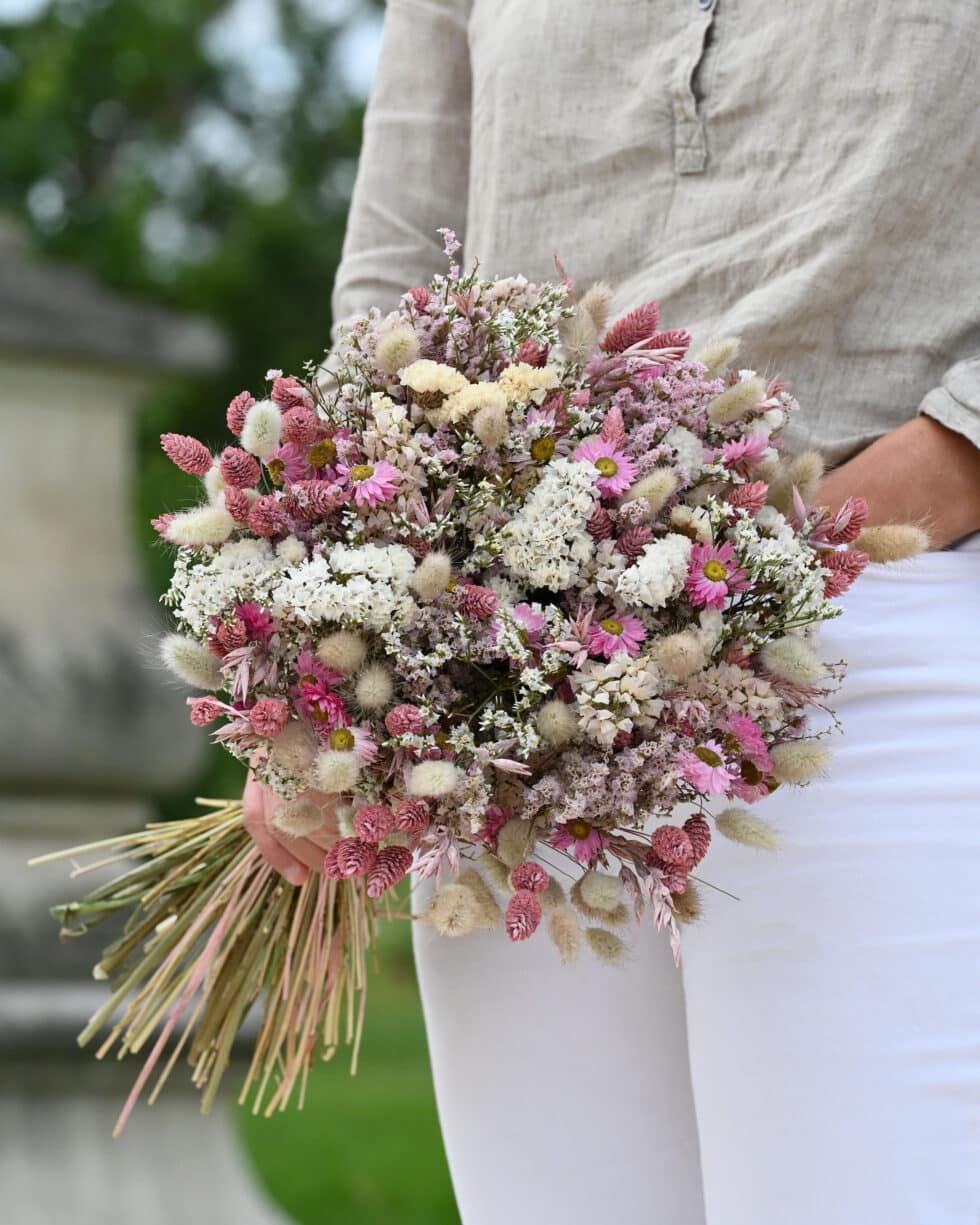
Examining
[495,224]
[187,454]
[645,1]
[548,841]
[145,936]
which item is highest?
[645,1]

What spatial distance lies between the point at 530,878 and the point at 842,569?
1.01 ft

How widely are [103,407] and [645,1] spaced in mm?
3684

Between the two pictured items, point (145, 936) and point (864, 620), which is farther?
point (145, 936)

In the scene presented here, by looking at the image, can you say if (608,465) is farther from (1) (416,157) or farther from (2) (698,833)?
(1) (416,157)

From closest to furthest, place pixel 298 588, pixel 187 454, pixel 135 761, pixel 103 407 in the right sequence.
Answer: pixel 298 588, pixel 187 454, pixel 135 761, pixel 103 407

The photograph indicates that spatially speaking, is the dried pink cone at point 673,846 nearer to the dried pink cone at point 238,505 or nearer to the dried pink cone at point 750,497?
the dried pink cone at point 750,497

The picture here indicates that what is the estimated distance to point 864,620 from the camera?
1.27 meters

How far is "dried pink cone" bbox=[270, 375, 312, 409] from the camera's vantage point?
47.3 inches

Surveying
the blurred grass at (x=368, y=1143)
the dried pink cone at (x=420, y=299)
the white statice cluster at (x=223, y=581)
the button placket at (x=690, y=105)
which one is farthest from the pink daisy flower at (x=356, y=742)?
the blurred grass at (x=368, y=1143)

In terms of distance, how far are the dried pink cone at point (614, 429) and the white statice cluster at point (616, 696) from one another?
0.16 meters

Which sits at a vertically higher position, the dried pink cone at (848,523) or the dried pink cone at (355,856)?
the dried pink cone at (848,523)

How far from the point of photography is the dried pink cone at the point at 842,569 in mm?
1161

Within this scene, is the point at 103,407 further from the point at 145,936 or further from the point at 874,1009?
the point at 874,1009

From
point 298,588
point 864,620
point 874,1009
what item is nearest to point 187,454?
point 298,588
